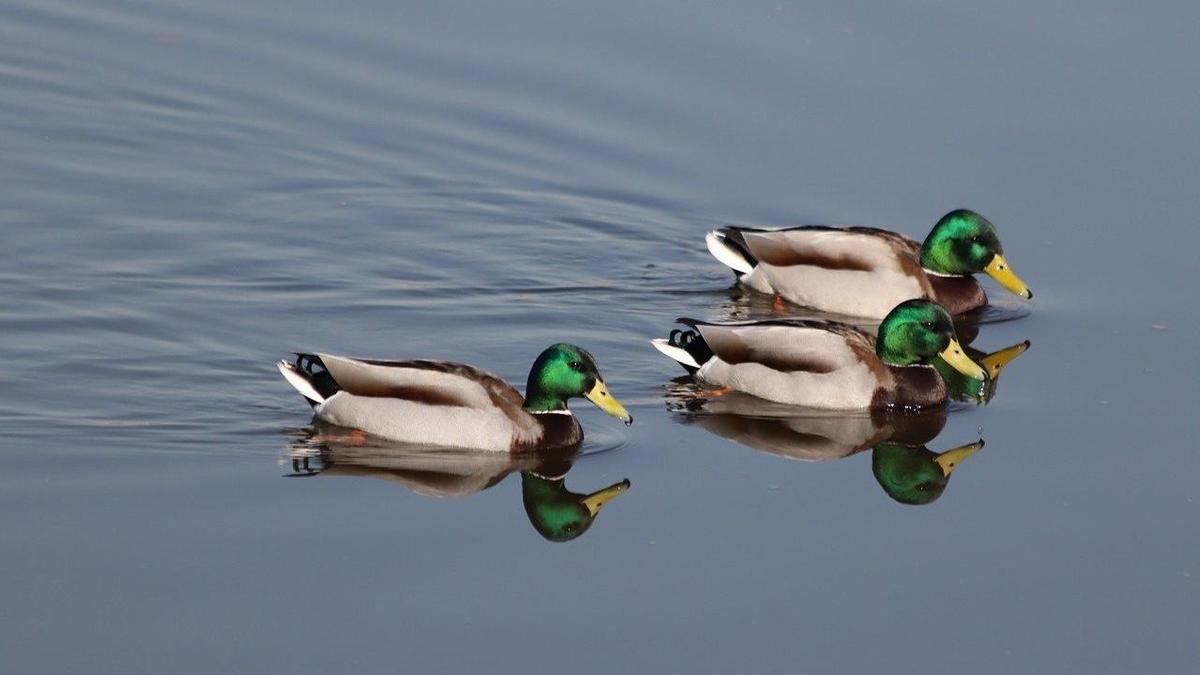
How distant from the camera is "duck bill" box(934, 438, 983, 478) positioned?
1270 centimetres

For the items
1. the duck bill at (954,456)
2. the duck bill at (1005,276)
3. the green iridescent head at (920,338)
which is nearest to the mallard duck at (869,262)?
the duck bill at (1005,276)

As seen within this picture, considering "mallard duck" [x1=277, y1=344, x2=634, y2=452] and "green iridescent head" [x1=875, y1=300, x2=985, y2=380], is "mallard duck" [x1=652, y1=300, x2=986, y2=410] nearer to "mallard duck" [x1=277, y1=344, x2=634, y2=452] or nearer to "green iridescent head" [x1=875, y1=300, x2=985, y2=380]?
"green iridescent head" [x1=875, y1=300, x2=985, y2=380]

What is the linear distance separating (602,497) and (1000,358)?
4.10 metres

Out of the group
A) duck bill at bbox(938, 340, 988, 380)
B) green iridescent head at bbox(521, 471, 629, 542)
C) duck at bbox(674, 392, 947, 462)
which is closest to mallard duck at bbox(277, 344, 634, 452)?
green iridescent head at bbox(521, 471, 629, 542)

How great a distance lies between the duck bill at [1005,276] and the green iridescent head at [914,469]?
8.56 feet

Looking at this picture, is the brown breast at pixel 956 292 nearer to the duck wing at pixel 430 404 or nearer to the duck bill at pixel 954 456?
the duck bill at pixel 954 456

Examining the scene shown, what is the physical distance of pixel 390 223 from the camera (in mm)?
16078

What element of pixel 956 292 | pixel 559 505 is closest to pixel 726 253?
pixel 956 292

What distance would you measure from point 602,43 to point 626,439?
6.43m

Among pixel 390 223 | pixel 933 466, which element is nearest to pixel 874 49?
pixel 390 223

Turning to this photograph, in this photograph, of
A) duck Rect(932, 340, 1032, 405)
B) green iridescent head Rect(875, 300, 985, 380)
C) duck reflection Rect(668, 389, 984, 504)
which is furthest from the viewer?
duck Rect(932, 340, 1032, 405)

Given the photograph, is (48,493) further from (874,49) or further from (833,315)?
(874,49)

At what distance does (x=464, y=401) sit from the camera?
489 inches

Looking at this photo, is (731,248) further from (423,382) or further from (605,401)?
(423,382)
